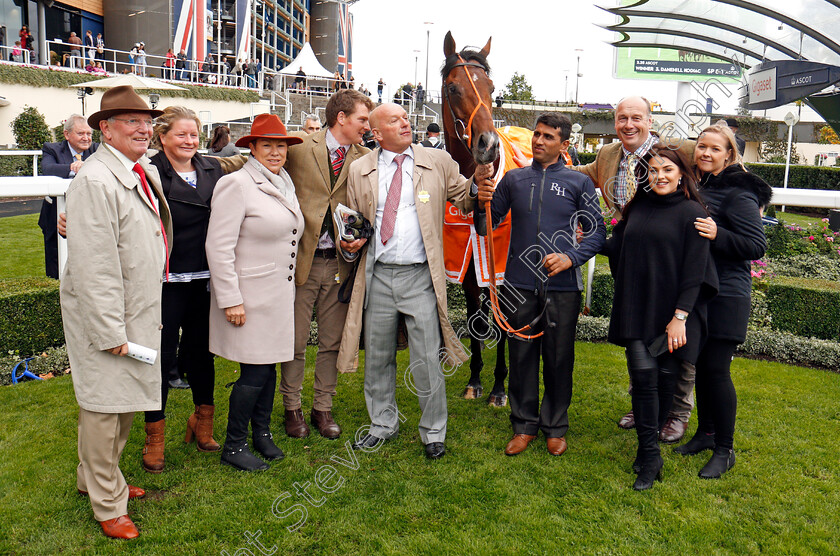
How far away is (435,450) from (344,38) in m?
60.6

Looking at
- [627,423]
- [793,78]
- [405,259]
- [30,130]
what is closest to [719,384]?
[627,423]

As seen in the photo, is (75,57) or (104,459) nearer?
(104,459)

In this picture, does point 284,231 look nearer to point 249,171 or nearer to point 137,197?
Result: point 249,171

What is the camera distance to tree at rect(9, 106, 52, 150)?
17875 mm

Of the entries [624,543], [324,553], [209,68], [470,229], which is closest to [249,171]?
[470,229]

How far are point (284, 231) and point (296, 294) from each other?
650 mm

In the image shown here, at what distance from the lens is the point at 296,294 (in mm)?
→ 4270

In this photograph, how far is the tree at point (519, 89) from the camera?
46406mm

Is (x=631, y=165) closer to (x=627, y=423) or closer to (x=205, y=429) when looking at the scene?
(x=627, y=423)

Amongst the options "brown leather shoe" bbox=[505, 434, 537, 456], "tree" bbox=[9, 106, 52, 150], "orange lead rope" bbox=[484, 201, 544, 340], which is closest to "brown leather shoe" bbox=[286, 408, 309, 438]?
"brown leather shoe" bbox=[505, 434, 537, 456]

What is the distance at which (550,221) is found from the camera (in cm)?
392

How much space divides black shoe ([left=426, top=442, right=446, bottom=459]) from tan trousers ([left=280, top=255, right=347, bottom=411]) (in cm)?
83

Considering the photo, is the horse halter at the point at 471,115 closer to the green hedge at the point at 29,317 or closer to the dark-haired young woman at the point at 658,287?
the dark-haired young woman at the point at 658,287

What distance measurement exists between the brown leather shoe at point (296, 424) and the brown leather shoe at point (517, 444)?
1.39m
